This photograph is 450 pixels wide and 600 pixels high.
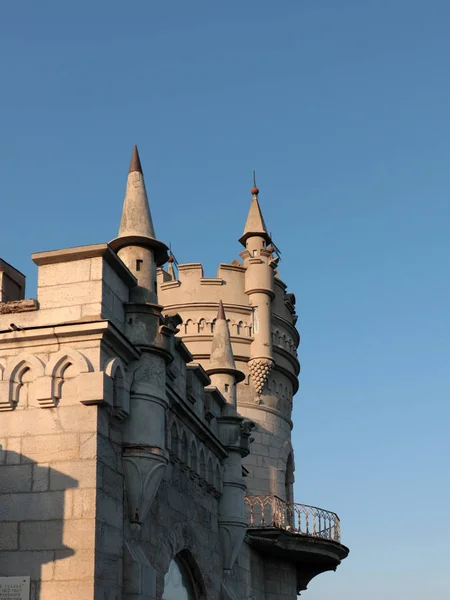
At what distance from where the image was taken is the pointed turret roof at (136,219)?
1205 centimetres

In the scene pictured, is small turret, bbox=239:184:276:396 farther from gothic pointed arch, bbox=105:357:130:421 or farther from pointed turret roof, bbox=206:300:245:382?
gothic pointed arch, bbox=105:357:130:421

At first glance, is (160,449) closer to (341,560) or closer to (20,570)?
(20,570)

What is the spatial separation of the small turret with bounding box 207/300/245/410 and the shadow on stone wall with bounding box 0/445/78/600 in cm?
730

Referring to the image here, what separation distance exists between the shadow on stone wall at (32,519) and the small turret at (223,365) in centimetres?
730

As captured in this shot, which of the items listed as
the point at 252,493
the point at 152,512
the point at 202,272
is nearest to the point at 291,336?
the point at 202,272

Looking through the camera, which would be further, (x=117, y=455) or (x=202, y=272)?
(x=202, y=272)

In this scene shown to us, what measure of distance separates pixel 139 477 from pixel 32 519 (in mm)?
1544

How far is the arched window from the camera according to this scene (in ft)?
42.3

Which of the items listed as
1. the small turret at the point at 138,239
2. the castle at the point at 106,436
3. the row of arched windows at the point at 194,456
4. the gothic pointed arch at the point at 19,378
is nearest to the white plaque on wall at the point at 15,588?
the castle at the point at 106,436

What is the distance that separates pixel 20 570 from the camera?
386 inches

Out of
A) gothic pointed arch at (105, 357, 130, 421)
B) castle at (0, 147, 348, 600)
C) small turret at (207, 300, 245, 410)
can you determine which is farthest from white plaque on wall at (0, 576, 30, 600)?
small turret at (207, 300, 245, 410)

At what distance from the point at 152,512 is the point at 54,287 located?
3442mm

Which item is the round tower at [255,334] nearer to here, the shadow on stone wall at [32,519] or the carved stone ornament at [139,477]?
the carved stone ornament at [139,477]

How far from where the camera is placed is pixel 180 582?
13641 mm
